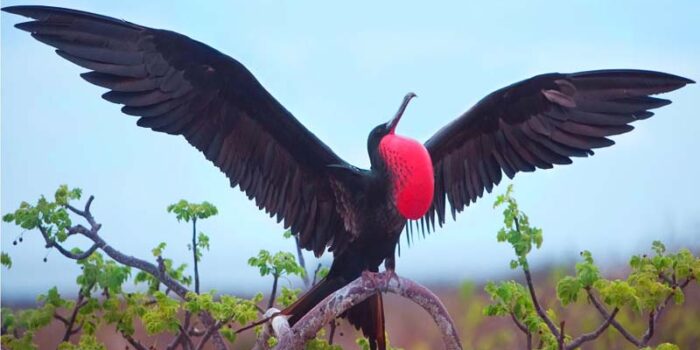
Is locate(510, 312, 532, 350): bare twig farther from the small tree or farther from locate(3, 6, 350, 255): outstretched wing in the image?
locate(3, 6, 350, 255): outstretched wing

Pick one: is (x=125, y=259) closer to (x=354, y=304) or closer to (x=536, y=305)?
(x=354, y=304)

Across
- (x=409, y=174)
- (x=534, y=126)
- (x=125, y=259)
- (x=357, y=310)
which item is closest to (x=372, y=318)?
(x=357, y=310)

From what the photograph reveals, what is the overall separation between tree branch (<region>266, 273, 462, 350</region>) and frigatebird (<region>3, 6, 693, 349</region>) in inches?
2.8

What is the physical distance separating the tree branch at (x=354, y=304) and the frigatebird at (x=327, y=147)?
0.07 meters

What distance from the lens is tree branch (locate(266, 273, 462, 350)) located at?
212cm

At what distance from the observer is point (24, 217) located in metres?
2.68

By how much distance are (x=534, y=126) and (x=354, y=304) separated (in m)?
0.60

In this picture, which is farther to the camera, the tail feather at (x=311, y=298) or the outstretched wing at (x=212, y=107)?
the tail feather at (x=311, y=298)

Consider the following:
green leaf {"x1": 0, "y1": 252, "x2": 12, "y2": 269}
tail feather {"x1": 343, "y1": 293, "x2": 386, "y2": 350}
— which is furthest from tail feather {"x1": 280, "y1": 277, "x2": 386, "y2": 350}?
green leaf {"x1": 0, "y1": 252, "x2": 12, "y2": 269}

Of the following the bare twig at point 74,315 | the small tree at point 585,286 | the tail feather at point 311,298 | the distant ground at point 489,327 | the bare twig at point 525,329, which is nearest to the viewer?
the tail feather at point 311,298

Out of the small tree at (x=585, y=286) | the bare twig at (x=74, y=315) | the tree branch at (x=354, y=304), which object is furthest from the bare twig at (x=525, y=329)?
the bare twig at (x=74, y=315)

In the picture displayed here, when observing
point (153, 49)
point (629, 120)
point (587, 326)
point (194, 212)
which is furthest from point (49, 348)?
point (629, 120)

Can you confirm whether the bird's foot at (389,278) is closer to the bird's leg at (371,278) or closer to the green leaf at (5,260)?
the bird's leg at (371,278)

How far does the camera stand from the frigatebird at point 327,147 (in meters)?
2.17
